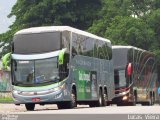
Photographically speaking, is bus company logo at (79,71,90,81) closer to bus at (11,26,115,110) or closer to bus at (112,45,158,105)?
bus at (11,26,115,110)

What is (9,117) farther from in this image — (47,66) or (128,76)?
(128,76)

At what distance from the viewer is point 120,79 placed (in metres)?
31.9

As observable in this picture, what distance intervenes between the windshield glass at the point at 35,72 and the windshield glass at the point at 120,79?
9696 millimetres

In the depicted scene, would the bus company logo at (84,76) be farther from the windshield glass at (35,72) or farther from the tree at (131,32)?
the tree at (131,32)

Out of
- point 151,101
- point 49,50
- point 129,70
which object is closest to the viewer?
point 49,50

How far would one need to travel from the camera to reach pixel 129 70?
102ft

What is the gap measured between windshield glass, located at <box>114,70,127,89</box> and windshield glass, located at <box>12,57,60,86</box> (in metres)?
9.70

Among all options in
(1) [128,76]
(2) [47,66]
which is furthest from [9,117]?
(1) [128,76]

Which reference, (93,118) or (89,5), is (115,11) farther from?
(93,118)

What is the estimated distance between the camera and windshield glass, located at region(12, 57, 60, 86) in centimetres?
2242

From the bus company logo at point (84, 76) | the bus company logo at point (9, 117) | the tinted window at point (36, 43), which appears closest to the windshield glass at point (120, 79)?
the bus company logo at point (84, 76)

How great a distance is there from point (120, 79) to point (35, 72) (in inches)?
403

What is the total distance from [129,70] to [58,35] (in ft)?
30.4

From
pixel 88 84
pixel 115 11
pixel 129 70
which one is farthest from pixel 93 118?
pixel 115 11
